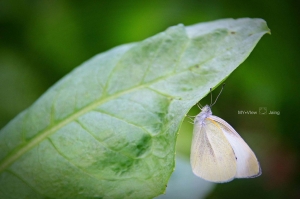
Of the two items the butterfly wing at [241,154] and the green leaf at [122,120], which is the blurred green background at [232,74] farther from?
the green leaf at [122,120]

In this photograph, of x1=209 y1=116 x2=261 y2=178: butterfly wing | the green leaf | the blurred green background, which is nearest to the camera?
the green leaf

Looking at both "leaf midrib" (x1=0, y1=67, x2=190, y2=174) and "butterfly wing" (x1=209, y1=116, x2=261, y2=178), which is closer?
"leaf midrib" (x1=0, y1=67, x2=190, y2=174)

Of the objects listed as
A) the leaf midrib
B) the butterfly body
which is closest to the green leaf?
the leaf midrib

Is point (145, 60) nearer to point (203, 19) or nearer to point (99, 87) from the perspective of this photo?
point (99, 87)

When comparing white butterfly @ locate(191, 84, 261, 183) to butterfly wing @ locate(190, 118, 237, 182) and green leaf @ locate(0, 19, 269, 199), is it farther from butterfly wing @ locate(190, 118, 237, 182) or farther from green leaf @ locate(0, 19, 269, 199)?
green leaf @ locate(0, 19, 269, 199)

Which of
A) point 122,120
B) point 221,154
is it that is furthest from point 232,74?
point 122,120

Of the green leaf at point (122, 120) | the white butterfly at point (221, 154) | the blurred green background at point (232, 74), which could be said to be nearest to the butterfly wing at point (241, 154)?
the white butterfly at point (221, 154)

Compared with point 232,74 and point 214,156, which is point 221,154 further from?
point 232,74
